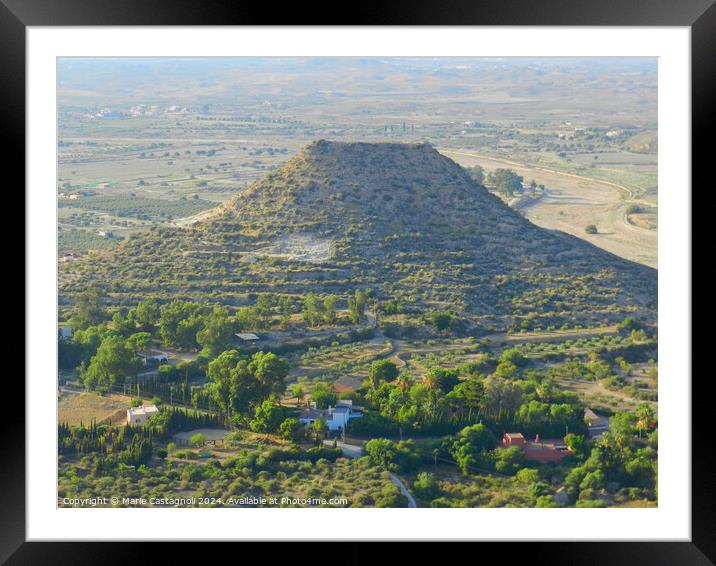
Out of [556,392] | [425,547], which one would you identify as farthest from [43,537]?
[556,392]

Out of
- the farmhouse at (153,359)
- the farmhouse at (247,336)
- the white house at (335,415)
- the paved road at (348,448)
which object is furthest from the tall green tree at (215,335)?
the paved road at (348,448)

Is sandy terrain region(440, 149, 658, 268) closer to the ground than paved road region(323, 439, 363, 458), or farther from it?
farther from it

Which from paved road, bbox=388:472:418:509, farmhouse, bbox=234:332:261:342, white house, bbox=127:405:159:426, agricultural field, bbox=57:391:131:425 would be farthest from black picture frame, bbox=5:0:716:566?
farmhouse, bbox=234:332:261:342

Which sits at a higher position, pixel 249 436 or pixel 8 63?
pixel 8 63

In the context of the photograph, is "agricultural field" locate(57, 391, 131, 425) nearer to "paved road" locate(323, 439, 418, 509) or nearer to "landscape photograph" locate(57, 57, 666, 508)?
"landscape photograph" locate(57, 57, 666, 508)

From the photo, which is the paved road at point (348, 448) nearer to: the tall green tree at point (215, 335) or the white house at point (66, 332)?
the tall green tree at point (215, 335)
